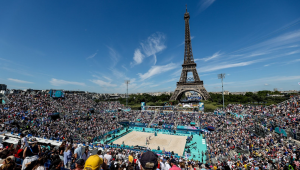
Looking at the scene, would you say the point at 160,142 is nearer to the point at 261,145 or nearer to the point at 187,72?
the point at 261,145

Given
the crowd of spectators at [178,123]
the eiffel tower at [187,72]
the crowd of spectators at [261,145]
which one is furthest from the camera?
the eiffel tower at [187,72]

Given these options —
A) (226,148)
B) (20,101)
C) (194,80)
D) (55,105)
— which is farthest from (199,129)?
(20,101)

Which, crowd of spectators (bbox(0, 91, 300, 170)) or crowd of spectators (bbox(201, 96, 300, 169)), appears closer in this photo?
crowd of spectators (bbox(0, 91, 300, 170))

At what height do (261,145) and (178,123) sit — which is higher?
(261,145)

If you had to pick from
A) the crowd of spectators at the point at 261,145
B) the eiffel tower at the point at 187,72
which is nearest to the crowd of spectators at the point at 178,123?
the crowd of spectators at the point at 261,145

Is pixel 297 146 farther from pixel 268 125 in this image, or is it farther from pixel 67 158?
pixel 67 158

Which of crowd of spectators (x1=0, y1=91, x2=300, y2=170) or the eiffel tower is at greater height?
the eiffel tower

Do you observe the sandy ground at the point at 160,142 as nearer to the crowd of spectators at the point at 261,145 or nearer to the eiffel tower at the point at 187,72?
the crowd of spectators at the point at 261,145

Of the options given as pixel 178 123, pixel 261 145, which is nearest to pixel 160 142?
pixel 178 123

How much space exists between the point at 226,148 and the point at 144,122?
61.9 feet

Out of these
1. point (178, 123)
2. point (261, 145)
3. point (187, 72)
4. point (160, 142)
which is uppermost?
point (187, 72)

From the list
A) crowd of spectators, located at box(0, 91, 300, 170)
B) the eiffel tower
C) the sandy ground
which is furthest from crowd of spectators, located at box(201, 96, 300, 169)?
the eiffel tower

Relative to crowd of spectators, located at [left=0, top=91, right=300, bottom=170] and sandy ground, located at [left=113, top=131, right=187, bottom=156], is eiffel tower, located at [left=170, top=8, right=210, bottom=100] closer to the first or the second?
crowd of spectators, located at [left=0, top=91, right=300, bottom=170]

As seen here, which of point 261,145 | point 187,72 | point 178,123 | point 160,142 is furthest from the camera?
point 187,72
